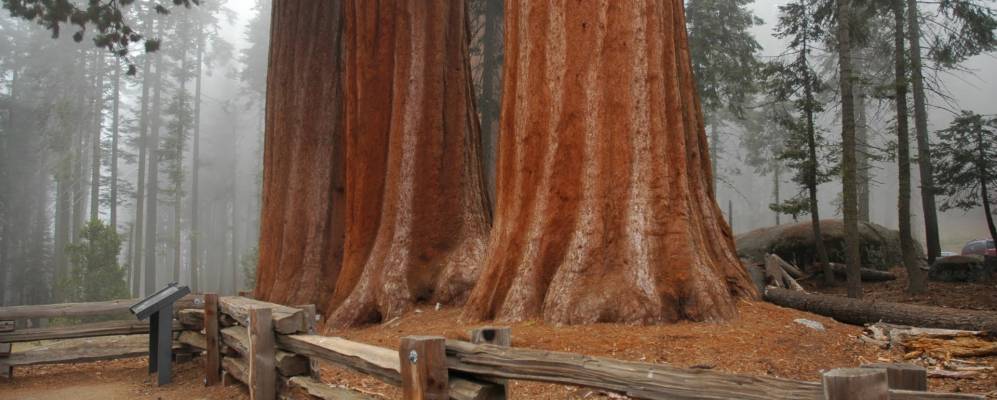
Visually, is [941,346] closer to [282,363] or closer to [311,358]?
[311,358]

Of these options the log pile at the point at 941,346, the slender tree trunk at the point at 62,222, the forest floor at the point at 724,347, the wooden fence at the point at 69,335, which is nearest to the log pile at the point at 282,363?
the forest floor at the point at 724,347

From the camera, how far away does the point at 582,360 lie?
11.0 ft

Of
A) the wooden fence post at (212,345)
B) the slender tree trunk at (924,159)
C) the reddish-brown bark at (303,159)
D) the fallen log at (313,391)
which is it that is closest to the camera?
the fallen log at (313,391)

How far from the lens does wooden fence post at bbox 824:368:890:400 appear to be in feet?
7.59

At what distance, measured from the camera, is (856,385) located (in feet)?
7.59

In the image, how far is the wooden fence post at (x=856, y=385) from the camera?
2314 mm

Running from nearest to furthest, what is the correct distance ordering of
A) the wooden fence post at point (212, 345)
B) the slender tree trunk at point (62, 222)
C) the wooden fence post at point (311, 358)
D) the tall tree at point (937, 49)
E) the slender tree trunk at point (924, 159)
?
the wooden fence post at point (311, 358) → the wooden fence post at point (212, 345) → the tall tree at point (937, 49) → the slender tree trunk at point (924, 159) → the slender tree trunk at point (62, 222)

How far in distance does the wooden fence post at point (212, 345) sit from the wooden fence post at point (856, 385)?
317 inches

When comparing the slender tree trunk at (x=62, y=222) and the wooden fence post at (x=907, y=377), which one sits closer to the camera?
the wooden fence post at (x=907, y=377)

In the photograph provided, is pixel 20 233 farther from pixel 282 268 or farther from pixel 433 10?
pixel 433 10

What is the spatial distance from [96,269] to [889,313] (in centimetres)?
2893

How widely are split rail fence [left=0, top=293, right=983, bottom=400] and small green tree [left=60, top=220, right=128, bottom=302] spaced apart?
23411 millimetres

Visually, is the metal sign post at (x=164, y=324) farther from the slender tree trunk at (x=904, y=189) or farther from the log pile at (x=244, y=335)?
the slender tree trunk at (x=904, y=189)

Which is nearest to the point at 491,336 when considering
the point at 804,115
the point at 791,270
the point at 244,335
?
the point at 244,335
